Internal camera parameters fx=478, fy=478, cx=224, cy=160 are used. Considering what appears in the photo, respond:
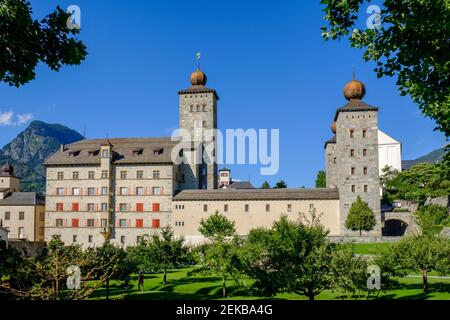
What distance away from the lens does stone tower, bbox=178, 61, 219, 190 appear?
220 feet

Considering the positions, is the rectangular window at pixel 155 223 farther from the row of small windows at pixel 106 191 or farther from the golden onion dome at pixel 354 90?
the golden onion dome at pixel 354 90

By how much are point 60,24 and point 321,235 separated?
14934 mm

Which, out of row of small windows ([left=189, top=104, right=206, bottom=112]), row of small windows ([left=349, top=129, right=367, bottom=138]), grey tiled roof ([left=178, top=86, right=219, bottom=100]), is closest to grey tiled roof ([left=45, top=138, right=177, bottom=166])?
row of small windows ([left=189, top=104, right=206, bottom=112])

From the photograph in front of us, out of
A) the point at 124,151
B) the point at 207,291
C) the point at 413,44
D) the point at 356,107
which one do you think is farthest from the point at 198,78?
the point at 413,44

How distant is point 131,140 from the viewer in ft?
221

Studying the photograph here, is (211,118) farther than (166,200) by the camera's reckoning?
Yes

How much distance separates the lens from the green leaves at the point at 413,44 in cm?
1235

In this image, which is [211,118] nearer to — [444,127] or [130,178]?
[130,178]

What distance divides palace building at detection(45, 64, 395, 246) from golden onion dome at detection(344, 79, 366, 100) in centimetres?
13

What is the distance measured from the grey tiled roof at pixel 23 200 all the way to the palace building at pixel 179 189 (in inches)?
203

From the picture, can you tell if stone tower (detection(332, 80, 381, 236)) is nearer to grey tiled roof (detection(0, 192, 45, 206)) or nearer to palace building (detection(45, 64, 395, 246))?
palace building (detection(45, 64, 395, 246))

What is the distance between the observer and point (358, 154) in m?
58.7

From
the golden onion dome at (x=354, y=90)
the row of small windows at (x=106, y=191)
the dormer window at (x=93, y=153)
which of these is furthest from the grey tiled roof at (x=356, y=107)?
the dormer window at (x=93, y=153)
